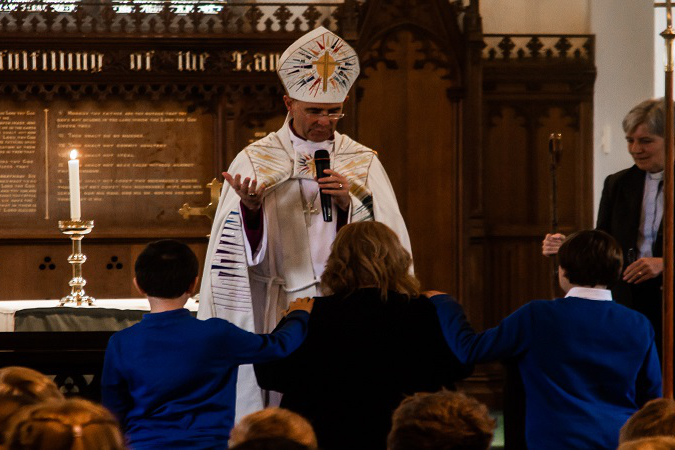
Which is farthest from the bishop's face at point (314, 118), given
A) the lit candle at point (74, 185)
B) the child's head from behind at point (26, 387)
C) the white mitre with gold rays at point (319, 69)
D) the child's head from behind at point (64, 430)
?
the child's head from behind at point (64, 430)

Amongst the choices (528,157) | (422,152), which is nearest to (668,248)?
(422,152)

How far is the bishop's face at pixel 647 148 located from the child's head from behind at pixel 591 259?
1.16 m

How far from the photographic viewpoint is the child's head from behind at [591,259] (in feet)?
11.0

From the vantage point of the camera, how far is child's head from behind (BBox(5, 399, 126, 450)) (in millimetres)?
1734

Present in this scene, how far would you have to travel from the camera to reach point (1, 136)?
312 inches

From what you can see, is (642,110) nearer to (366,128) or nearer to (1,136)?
(366,128)

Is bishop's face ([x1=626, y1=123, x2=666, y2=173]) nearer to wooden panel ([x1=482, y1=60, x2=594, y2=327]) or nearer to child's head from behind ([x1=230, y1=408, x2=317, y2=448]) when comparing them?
child's head from behind ([x1=230, y1=408, x2=317, y2=448])

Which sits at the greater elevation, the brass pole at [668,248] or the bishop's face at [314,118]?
the bishop's face at [314,118]

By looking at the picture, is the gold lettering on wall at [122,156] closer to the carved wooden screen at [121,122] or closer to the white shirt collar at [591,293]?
the carved wooden screen at [121,122]

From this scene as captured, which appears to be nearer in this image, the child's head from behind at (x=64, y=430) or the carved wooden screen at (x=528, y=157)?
the child's head from behind at (x=64, y=430)

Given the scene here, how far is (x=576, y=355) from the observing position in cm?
328

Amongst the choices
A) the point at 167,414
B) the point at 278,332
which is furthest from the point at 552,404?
the point at 167,414

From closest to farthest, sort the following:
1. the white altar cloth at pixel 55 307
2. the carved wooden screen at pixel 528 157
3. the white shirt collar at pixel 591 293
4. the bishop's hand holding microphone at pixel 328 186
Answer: the white shirt collar at pixel 591 293, the bishop's hand holding microphone at pixel 328 186, the white altar cloth at pixel 55 307, the carved wooden screen at pixel 528 157

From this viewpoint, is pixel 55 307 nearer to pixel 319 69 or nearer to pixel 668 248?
pixel 319 69
